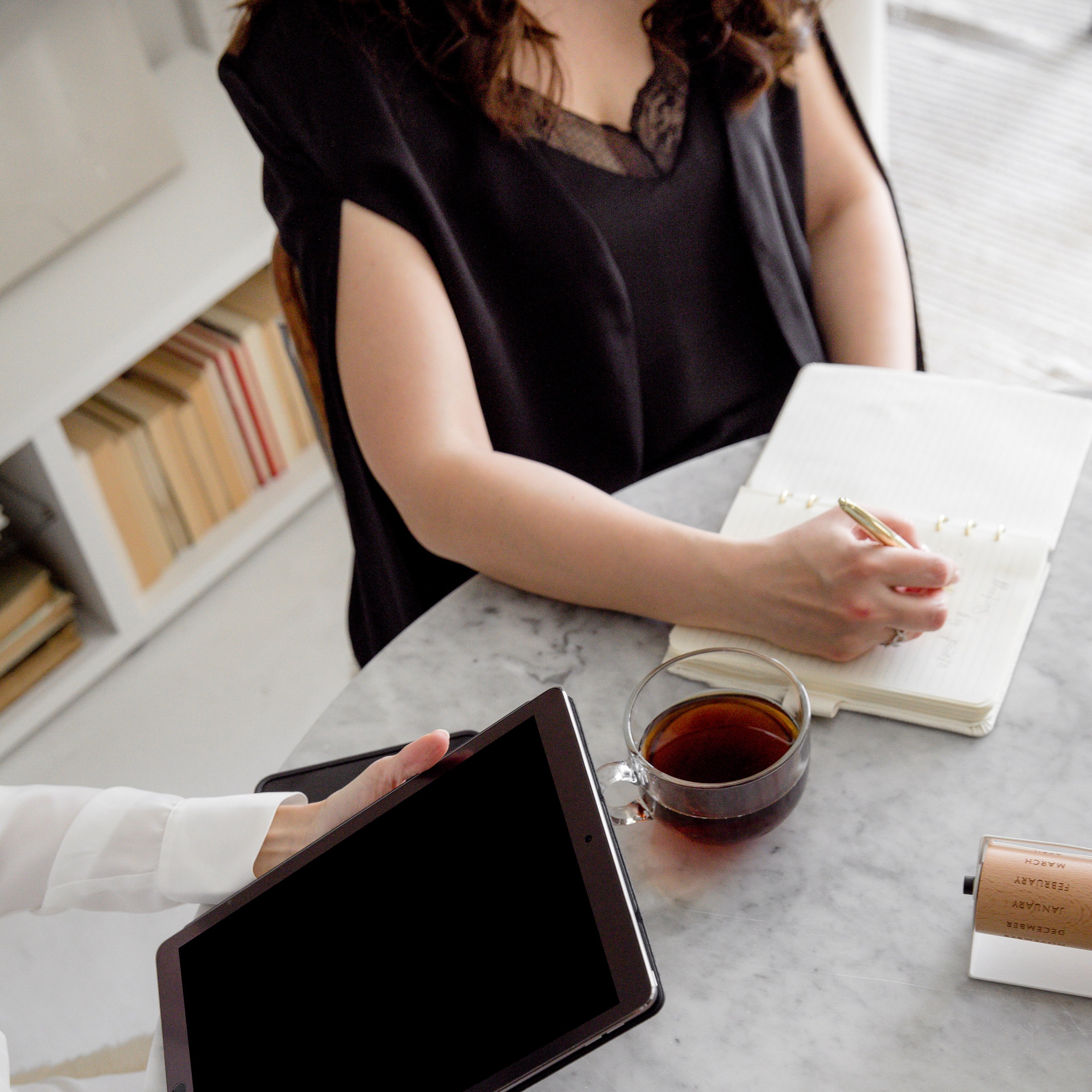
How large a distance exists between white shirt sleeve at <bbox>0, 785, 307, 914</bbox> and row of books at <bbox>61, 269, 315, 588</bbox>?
3.56 feet

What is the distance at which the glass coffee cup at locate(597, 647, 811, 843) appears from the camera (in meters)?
0.69

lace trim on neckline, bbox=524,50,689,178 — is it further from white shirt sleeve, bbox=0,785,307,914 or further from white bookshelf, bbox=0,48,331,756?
white bookshelf, bbox=0,48,331,756

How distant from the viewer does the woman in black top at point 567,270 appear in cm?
93

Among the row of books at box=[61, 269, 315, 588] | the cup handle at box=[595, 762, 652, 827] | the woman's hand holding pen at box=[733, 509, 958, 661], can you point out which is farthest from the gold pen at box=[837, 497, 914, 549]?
the row of books at box=[61, 269, 315, 588]

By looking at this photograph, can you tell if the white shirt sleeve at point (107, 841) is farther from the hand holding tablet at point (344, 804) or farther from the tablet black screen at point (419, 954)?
the tablet black screen at point (419, 954)

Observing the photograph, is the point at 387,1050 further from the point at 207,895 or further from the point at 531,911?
the point at 207,895

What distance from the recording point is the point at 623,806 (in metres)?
0.77

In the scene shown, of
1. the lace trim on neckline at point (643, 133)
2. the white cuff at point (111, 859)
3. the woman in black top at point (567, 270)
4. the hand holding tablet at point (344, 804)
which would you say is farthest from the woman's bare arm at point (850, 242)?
the white cuff at point (111, 859)

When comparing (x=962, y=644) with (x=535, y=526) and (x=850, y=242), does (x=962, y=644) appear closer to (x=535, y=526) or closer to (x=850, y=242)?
(x=535, y=526)

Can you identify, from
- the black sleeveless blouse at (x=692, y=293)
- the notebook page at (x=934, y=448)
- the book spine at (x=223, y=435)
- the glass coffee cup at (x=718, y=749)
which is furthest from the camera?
the book spine at (x=223, y=435)

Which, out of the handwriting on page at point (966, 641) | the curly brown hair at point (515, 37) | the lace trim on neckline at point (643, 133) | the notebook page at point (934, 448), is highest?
the curly brown hair at point (515, 37)

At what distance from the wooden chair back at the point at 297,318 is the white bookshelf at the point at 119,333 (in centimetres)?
70

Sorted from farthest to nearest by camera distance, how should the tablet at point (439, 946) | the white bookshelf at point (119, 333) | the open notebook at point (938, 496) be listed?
the white bookshelf at point (119, 333), the open notebook at point (938, 496), the tablet at point (439, 946)

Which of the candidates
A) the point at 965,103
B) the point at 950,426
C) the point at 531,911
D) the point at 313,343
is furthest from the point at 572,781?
the point at 965,103
